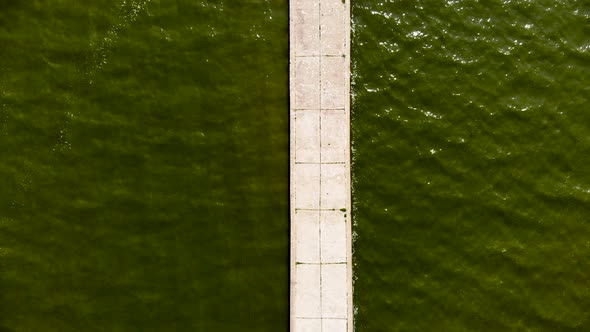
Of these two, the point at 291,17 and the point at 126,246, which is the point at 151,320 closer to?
the point at 126,246

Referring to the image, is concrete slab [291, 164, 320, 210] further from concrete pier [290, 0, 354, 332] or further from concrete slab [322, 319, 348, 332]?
concrete slab [322, 319, 348, 332]

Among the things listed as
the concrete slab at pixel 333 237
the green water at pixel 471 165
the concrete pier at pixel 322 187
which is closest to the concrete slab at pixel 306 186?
the concrete pier at pixel 322 187

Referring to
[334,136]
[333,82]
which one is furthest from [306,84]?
[334,136]

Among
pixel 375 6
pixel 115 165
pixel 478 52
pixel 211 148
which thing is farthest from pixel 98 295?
pixel 478 52

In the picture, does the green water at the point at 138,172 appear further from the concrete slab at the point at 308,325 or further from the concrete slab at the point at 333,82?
the concrete slab at the point at 333,82

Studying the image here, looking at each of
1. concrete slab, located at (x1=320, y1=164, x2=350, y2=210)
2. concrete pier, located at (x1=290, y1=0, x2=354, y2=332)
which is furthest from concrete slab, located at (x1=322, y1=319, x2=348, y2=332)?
concrete slab, located at (x1=320, y1=164, x2=350, y2=210)

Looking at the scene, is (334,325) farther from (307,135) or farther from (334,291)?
(307,135)
